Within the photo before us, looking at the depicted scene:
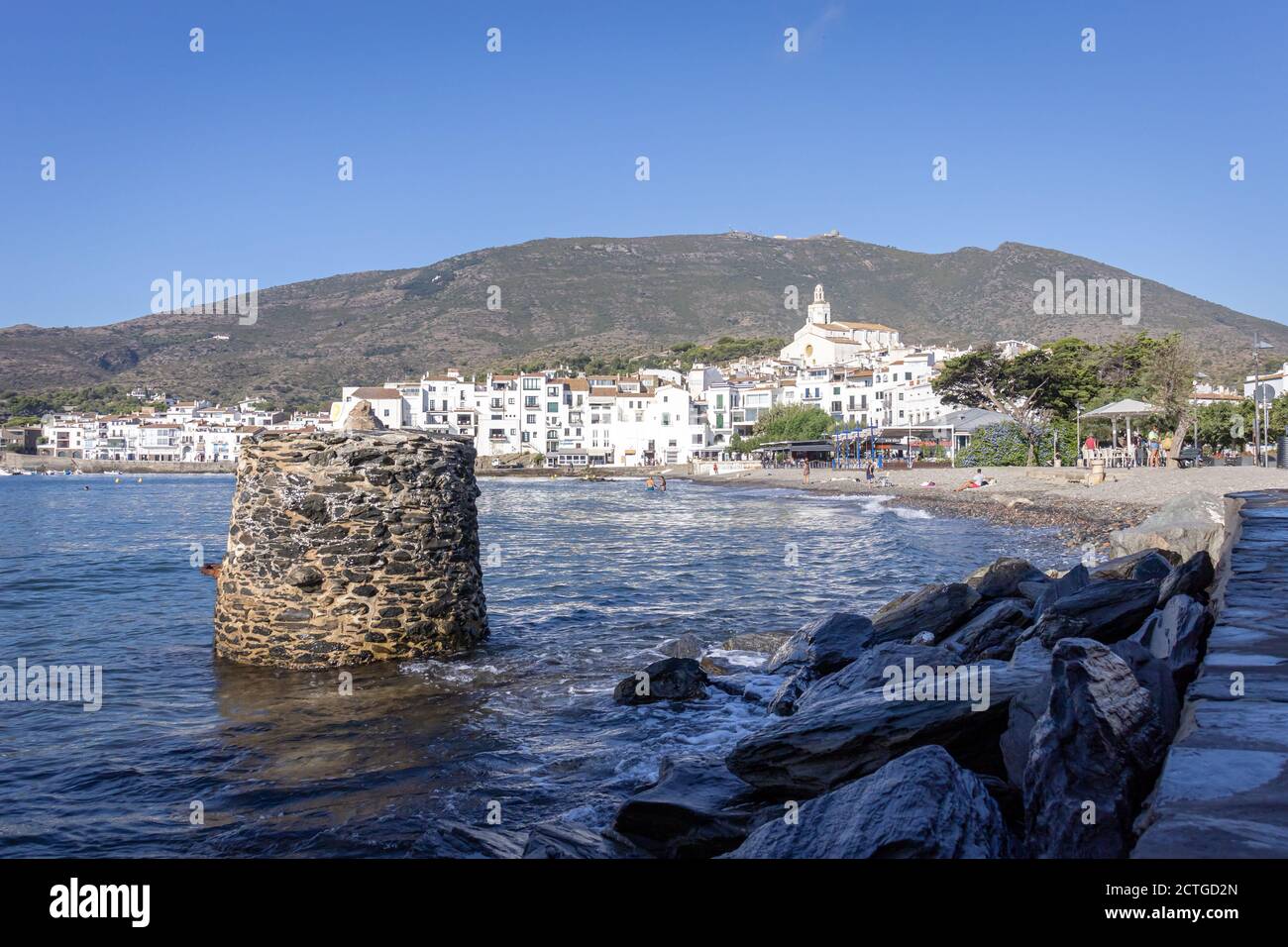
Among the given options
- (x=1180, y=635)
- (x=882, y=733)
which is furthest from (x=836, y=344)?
(x=882, y=733)

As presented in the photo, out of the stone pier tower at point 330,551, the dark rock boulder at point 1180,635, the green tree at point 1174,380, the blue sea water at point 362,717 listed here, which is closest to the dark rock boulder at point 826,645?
the blue sea water at point 362,717

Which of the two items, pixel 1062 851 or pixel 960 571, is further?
pixel 960 571

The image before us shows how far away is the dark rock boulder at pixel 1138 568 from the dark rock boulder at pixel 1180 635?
10.7ft

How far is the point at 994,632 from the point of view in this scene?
8.82m

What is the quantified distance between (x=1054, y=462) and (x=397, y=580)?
4332 cm

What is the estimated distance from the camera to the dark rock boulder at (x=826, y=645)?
9.26m

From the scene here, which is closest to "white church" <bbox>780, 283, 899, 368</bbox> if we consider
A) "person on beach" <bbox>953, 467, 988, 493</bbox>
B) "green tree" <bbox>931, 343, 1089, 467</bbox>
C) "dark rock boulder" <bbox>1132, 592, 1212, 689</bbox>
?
"green tree" <bbox>931, 343, 1089, 467</bbox>

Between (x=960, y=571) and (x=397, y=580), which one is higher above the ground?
(x=397, y=580)

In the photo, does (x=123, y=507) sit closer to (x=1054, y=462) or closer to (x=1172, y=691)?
(x=1054, y=462)

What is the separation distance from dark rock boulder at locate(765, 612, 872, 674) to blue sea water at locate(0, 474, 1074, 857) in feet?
3.58

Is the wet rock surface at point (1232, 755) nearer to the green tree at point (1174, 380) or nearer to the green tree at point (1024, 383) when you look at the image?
the green tree at point (1174, 380)

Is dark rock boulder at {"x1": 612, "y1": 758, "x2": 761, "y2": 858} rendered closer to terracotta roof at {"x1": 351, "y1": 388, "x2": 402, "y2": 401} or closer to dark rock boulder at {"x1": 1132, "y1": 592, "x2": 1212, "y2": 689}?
dark rock boulder at {"x1": 1132, "y1": 592, "x2": 1212, "y2": 689}
